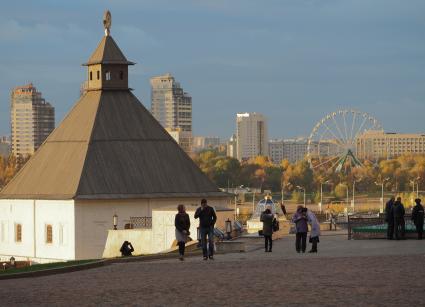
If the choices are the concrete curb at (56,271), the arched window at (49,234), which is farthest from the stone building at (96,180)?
the concrete curb at (56,271)

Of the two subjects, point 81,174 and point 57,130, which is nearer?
point 81,174

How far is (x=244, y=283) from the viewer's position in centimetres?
2023

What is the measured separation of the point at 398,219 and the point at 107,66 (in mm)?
30222

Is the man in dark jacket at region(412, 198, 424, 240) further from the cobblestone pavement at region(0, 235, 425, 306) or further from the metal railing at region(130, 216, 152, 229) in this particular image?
the metal railing at region(130, 216, 152, 229)

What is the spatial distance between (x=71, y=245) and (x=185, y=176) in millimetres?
6462

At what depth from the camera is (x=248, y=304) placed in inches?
682

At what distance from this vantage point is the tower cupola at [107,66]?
197ft

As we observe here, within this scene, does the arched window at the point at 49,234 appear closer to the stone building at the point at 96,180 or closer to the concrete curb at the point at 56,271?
the stone building at the point at 96,180

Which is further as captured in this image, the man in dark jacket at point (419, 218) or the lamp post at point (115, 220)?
the lamp post at point (115, 220)

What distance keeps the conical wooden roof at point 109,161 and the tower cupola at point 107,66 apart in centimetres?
40

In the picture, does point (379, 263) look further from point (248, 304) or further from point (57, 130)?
point (57, 130)

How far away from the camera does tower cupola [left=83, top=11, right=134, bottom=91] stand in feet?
197

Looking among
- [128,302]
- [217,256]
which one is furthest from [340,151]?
[128,302]

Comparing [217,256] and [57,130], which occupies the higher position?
[57,130]
